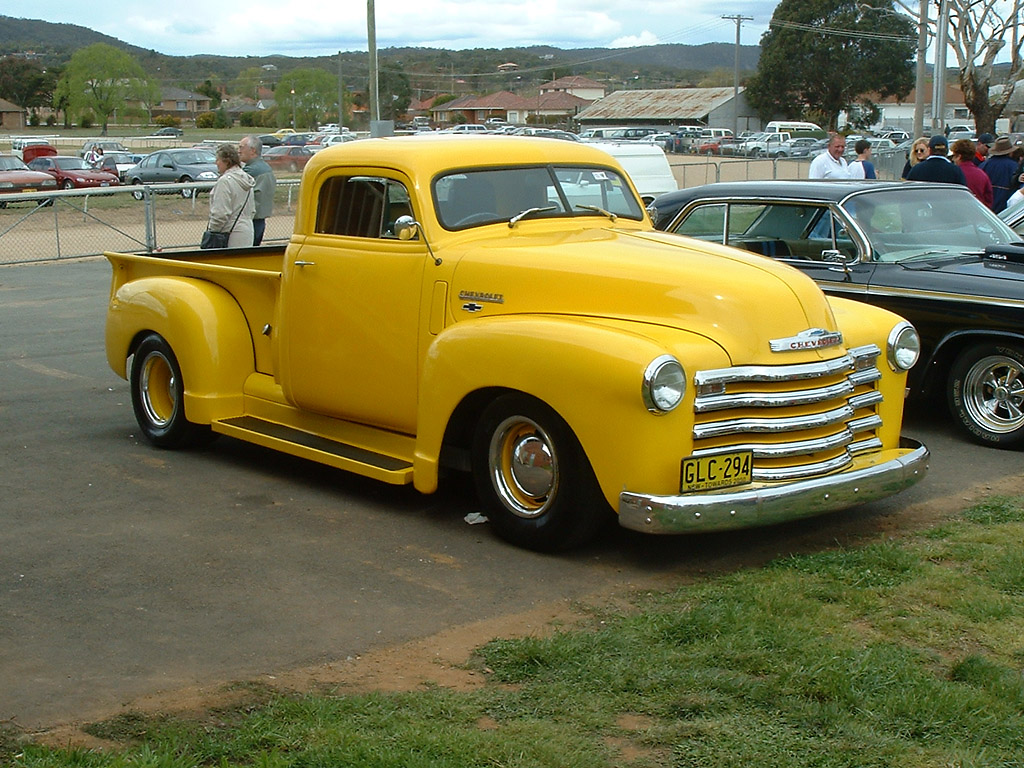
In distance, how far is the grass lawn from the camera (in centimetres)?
367

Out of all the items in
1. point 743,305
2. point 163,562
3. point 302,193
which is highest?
point 302,193

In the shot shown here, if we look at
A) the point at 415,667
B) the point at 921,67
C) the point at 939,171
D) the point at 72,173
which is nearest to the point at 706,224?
the point at 939,171

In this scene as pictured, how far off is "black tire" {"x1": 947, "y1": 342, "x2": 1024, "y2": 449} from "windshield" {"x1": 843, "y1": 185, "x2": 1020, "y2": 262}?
0.95 meters

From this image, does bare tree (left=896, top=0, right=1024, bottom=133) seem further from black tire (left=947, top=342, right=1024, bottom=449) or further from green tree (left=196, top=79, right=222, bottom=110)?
green tree (left=196, top=79, right=222, bottom=110)

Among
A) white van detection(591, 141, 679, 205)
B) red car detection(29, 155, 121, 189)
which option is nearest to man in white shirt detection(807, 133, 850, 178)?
white van detection(591, 141, 679, 205)

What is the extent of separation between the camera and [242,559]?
19.1ft

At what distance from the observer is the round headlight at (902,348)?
6.43 meters

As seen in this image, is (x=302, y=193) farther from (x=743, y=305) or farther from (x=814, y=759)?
(x=814, y=759)

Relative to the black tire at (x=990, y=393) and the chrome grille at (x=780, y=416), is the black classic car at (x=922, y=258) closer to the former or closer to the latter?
the black tire at (x=990, y=393)

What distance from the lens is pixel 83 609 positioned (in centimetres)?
514

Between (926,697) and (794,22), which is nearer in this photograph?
(926,697)

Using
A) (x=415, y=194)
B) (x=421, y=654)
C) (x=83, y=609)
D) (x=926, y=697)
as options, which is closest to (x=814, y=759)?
(x=926, y=697)

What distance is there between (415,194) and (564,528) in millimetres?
2093

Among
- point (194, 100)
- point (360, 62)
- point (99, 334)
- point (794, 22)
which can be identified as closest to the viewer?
point (99, 334)
